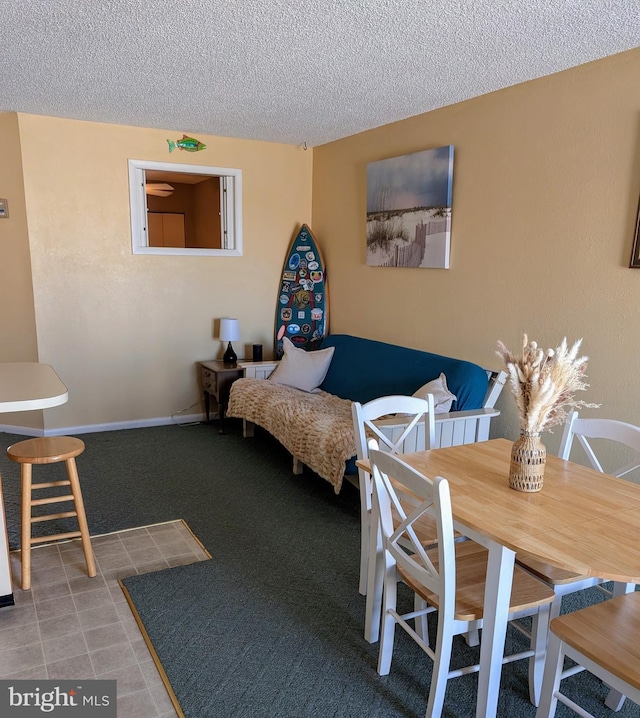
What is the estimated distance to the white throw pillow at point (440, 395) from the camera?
3.09 meters

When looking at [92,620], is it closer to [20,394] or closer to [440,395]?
[20,394]

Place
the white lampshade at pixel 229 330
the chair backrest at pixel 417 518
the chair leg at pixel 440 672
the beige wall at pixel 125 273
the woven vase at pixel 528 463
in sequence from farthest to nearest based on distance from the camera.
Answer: the white lampshade at pixel 229 330
the beige wall at pixel 125 273
the woven vase at pixel 528 463
the chair leg at pixel 440 672
the chair backrest at pixel 417 518

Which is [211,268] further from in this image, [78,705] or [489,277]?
[78,705]

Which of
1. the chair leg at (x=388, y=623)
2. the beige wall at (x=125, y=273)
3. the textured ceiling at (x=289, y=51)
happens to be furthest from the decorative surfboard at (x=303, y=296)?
the chair leg at (x=388, y=623)

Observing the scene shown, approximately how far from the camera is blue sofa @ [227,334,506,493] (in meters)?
3.12

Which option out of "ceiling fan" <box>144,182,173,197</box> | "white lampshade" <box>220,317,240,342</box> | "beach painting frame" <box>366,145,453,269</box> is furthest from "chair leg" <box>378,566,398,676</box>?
"ceiling fan" <box>144,182,173,197</box>

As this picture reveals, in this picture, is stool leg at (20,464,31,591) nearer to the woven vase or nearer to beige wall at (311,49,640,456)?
the woven vase

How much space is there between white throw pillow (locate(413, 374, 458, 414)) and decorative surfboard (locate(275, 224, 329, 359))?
205 cm

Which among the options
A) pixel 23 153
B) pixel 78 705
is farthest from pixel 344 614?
pixel 23 153

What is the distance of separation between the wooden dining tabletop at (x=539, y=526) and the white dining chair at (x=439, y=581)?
0.09m

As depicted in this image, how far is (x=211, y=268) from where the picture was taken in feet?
16.2

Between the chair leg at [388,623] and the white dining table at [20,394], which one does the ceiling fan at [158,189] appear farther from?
the chair leg at [388,623]

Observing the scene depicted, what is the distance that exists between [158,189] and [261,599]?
5.78 metres

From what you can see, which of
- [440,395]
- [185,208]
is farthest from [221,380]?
[185,208]
